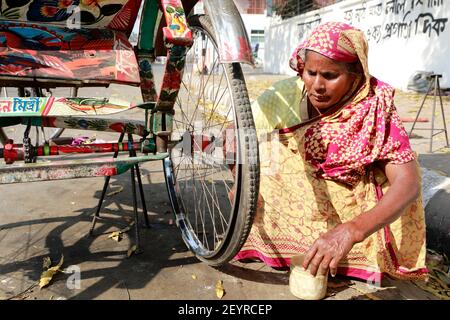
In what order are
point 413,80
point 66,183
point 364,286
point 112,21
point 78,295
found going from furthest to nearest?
1. point 413,80
2. point 66,183
3. point 112,21
4. point 364,286
5. point 78,295

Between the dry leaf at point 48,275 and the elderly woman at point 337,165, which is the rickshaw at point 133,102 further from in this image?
the dry leaf at point 48,275

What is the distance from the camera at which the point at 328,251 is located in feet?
4.64

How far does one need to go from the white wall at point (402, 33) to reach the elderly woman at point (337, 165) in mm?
7316

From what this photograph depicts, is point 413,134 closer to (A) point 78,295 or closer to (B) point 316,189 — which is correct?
(B) point 316,189

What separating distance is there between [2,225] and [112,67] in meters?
1.17

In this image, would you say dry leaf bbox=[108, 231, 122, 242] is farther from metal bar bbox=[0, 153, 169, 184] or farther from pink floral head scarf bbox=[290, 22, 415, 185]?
pink floral head scarf bbox=[290, 22, 415, 185]

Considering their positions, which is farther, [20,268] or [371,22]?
[371,22]

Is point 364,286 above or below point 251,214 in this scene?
below

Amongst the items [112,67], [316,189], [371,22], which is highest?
[371,22]

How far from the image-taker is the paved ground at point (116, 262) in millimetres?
1911

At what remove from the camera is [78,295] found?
1838mm

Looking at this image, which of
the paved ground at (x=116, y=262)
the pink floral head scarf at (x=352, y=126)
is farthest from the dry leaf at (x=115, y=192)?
the pink floral head scarf at (x=352, y=126)

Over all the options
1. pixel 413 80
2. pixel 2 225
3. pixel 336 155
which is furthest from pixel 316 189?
pixel 413 80

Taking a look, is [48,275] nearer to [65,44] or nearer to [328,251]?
[65,44]
